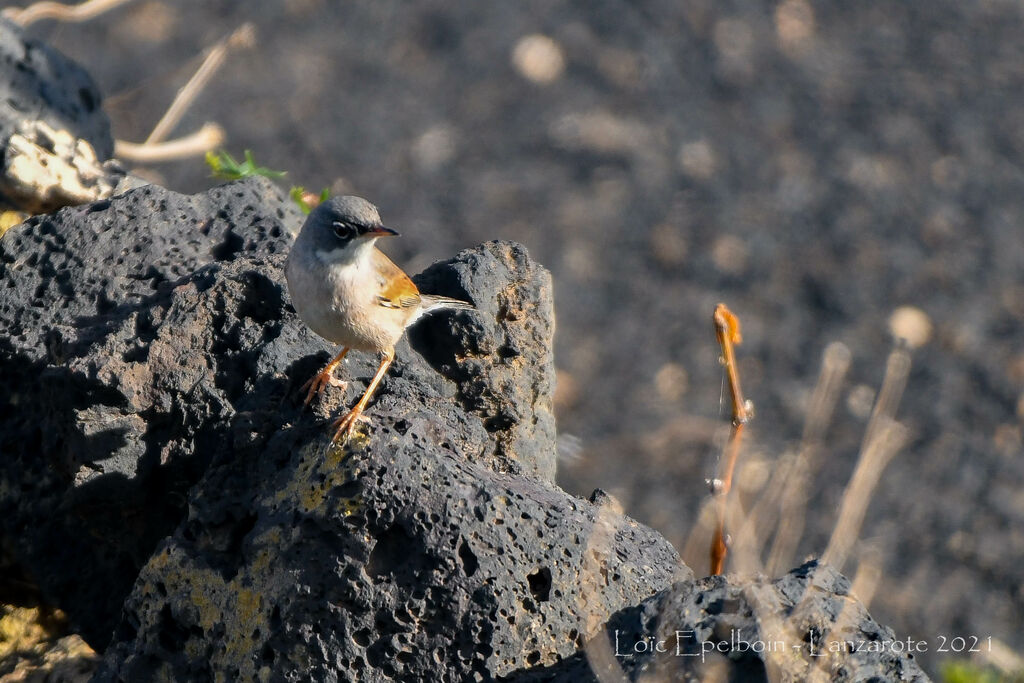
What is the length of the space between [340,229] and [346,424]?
3.59 ft

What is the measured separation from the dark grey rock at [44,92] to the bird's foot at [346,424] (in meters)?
2.77

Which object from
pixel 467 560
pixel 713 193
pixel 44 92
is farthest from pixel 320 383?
pixel 713 193

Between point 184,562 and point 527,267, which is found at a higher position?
point 527,267

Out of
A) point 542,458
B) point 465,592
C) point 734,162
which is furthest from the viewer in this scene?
point 734,162

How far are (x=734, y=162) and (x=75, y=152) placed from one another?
17.7ft

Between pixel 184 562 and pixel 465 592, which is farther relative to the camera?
pixel 184 562

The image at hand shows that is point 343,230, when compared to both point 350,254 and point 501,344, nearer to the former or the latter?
point 350,254

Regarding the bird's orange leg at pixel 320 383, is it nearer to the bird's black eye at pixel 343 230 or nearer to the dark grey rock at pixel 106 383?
the dark grey rock at pixel 106 383

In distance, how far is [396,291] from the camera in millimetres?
4473

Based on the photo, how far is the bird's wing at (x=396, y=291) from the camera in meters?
4.42

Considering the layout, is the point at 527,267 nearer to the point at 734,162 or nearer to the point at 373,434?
the point at 373,434

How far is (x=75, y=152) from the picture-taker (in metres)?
5.51

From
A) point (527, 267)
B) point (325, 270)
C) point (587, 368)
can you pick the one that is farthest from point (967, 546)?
point (325, 270)

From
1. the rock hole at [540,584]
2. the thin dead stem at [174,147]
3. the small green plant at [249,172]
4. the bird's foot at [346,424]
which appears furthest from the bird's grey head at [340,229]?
the thin dead stem at [174,147]
